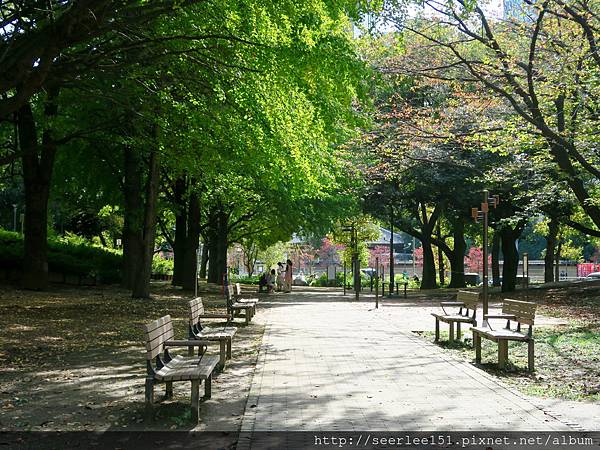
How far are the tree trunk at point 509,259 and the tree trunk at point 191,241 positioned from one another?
1428cm

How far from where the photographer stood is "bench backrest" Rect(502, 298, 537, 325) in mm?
11422

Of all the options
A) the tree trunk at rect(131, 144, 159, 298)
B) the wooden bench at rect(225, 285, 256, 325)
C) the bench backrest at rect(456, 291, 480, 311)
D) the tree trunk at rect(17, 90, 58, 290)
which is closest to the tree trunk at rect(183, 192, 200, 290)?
the tree trunk at rect(131, 144, 159, 298)

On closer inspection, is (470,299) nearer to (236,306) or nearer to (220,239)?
(236,306)

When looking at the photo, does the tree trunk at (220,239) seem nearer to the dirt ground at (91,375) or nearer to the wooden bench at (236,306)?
the wooden bench at (236,306)

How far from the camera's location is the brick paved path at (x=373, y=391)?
7238 mm

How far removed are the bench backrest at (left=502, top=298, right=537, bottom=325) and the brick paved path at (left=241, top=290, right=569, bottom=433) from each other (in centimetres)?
115

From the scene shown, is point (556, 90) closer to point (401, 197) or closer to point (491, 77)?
point (491, 77)

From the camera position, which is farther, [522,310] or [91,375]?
[522,310]

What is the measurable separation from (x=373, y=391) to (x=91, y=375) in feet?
12.8

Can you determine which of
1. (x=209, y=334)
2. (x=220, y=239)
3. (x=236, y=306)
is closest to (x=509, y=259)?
(x=220, y=239)

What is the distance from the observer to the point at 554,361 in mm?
12047

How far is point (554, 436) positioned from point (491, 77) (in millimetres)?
13374

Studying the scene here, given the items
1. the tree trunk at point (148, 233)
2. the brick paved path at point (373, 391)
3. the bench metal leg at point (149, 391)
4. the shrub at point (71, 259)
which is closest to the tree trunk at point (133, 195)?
the tree trunk at point (148, 233)

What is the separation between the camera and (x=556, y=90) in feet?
56.1
